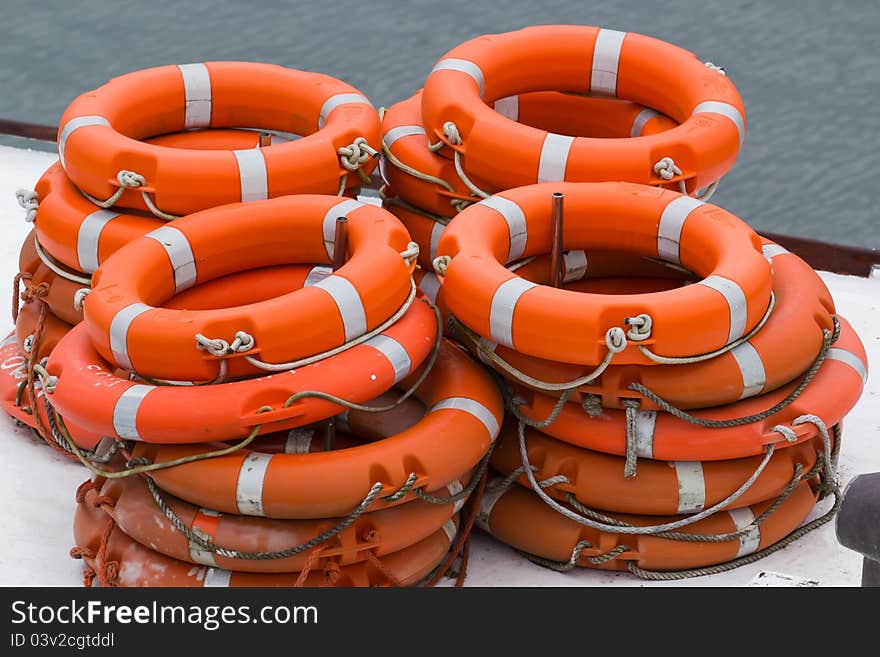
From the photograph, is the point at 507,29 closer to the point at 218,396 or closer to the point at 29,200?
the point at 29,200

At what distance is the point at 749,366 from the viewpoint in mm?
3357

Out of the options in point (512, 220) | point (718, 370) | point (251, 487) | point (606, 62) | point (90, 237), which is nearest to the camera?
point (251, 487)

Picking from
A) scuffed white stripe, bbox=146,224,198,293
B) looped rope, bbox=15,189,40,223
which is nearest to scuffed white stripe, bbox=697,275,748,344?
scuffed white stripe, bbox=146,224,198,293

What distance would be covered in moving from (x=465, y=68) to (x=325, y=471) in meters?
1.51

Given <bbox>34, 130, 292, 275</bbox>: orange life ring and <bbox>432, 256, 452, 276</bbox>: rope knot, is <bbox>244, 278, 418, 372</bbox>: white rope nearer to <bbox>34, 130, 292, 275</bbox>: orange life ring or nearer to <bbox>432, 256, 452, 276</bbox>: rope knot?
<bbox>432, 256, 452, 276</bbox>: rope knot

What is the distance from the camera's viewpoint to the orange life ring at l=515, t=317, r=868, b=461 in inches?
132

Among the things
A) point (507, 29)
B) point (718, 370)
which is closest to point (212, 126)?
point (718, 370)

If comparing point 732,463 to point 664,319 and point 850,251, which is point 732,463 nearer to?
point 664,319

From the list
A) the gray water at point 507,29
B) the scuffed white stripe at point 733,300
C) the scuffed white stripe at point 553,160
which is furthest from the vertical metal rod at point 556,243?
the gray water at point 507,29

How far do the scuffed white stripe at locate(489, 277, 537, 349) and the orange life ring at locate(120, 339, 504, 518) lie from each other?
20 centimetres

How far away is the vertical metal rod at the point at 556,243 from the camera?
3.57m

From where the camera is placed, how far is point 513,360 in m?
3.43

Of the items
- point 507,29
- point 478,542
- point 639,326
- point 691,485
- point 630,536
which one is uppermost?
point 639,326

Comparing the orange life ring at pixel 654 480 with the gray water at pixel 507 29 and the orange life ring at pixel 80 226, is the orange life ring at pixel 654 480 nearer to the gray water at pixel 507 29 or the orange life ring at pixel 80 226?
the orange life ring at pixel 80 226
